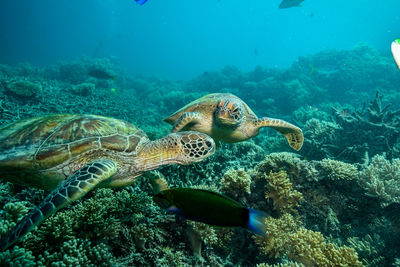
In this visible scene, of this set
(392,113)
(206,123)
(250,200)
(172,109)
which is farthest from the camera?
(172,109)

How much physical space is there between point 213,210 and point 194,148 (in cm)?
139

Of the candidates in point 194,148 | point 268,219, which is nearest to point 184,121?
point 194,148

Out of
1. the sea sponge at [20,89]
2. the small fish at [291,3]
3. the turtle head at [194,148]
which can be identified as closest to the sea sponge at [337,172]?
the turtle head at [194,148]

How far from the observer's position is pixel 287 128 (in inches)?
161

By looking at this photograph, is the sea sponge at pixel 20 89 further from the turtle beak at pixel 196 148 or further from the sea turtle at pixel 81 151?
the turtle beak at pixel 196 148

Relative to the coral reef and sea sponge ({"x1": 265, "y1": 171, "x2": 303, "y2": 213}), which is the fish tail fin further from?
sea sponge ({"x1": 265, "y1": 171, "x2": 303, "y2": 213})

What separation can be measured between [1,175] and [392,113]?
27.4 feet

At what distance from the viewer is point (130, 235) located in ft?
6.89

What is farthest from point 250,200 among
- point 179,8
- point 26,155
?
point 179,8

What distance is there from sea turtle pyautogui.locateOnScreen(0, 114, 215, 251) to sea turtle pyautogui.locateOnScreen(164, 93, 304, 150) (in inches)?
48.6

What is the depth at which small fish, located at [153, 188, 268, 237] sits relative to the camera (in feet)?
3.41

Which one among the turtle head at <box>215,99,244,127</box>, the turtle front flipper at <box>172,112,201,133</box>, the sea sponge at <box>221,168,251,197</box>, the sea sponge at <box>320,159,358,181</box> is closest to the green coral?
the sea sponge at <box>221,168,251,197</box>

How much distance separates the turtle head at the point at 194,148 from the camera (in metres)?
2.44

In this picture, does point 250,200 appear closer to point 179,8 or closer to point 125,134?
point 125,134
